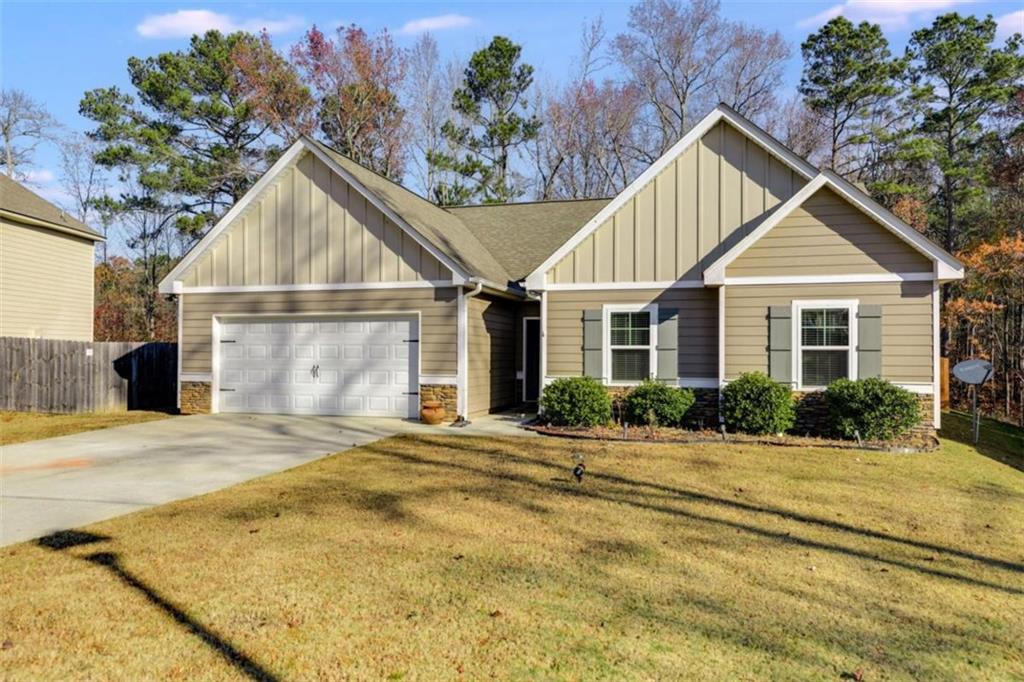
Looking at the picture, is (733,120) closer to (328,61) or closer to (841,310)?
(841,310)

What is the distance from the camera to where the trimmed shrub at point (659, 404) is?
37.1 ft

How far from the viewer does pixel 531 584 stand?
14.0 feet

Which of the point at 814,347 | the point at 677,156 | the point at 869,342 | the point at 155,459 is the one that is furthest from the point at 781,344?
→ the point at 155,459

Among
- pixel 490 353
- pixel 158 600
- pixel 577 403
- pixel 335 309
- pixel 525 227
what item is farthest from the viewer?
pixel 525 227

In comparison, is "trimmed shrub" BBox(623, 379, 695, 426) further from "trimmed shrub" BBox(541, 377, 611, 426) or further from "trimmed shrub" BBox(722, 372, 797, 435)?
"trimmed shrub" BBox(722, 372, 797, 435)

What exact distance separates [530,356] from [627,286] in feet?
13.5

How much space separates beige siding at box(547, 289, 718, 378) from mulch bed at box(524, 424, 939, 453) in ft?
4.49

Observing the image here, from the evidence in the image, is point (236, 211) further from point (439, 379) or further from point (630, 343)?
point (630, 343)

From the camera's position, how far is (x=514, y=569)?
14.9ft

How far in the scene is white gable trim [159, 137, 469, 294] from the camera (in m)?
12.4

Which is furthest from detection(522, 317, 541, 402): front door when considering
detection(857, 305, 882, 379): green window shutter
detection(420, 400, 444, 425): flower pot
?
detection(857, 305, 882, 379): green window shutter

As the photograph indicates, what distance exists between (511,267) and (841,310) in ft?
24.6

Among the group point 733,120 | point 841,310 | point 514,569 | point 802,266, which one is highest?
point 733,120

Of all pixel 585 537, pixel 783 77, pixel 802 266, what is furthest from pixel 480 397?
pixel 783 77
